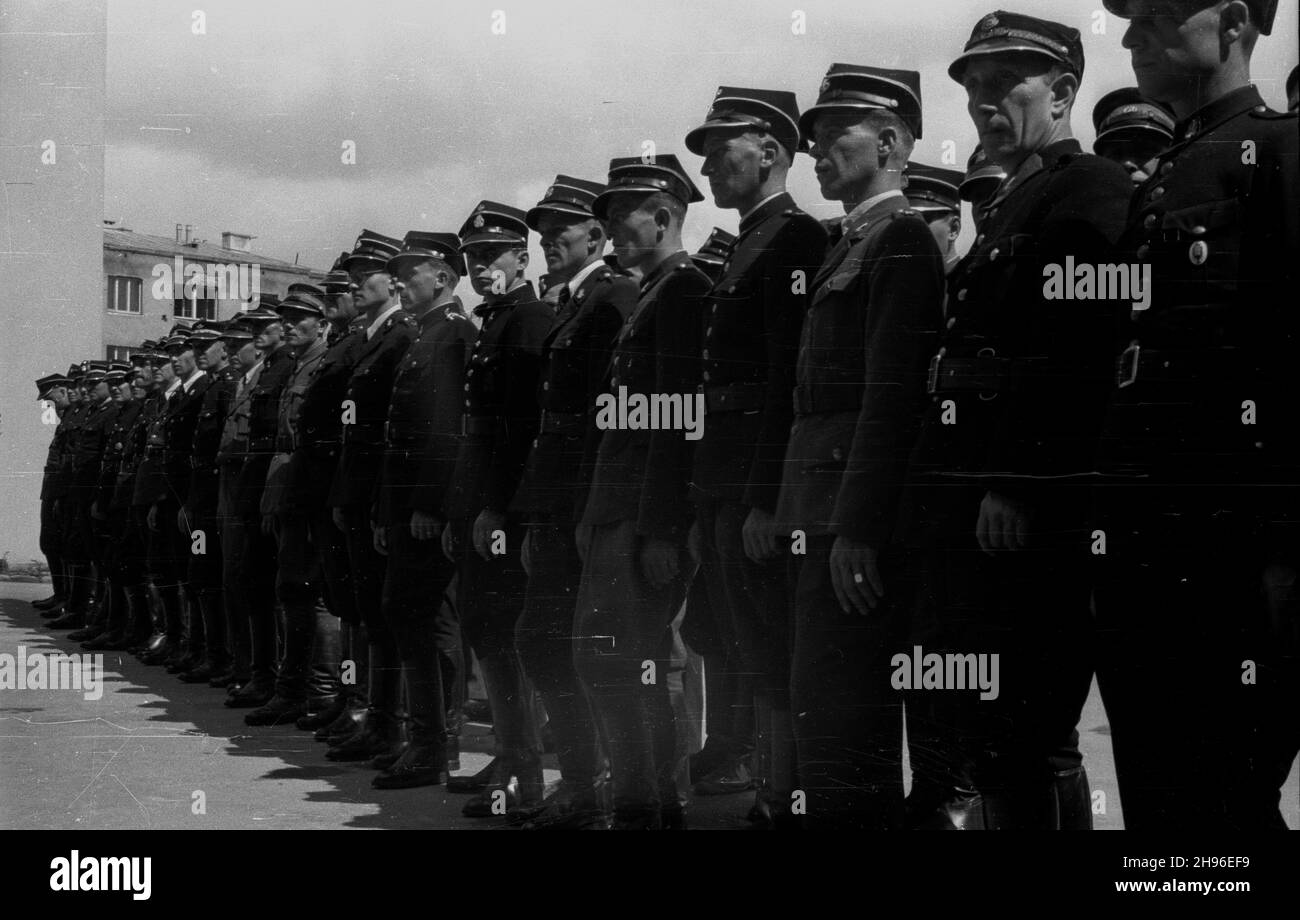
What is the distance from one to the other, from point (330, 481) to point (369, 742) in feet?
4.06

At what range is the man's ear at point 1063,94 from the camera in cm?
391

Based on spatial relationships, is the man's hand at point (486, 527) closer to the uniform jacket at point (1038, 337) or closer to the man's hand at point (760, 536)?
the man's hand at point (760, 536)

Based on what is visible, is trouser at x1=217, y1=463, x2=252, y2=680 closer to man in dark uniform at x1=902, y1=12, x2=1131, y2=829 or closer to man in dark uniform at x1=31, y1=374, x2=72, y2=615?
man in dark uniform at x1=31, y1=374, x2=72, y2=615

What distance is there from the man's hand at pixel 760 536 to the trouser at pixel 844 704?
0.55ft

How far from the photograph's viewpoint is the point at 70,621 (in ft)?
20.4

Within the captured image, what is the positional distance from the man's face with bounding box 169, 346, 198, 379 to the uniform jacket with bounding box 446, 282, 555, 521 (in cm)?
214

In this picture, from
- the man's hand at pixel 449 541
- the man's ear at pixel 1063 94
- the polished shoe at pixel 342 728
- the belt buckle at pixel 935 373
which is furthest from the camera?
the polished shoe at pixel 342 728

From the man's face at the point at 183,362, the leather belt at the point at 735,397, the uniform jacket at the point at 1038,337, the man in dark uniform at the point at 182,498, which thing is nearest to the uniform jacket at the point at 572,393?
the leather belt at the point at 735,397

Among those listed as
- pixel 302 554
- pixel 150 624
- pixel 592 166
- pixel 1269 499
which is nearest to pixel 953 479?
pixel 1269 499

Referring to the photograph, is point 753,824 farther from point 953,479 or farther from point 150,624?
point 150,624

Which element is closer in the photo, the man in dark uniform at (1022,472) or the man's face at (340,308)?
the man in dark uniform at (1022,472)

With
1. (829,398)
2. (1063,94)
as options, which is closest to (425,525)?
(829,398)

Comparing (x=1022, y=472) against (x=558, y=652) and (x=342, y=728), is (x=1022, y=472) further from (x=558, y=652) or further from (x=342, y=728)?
(x=342, y=728)
